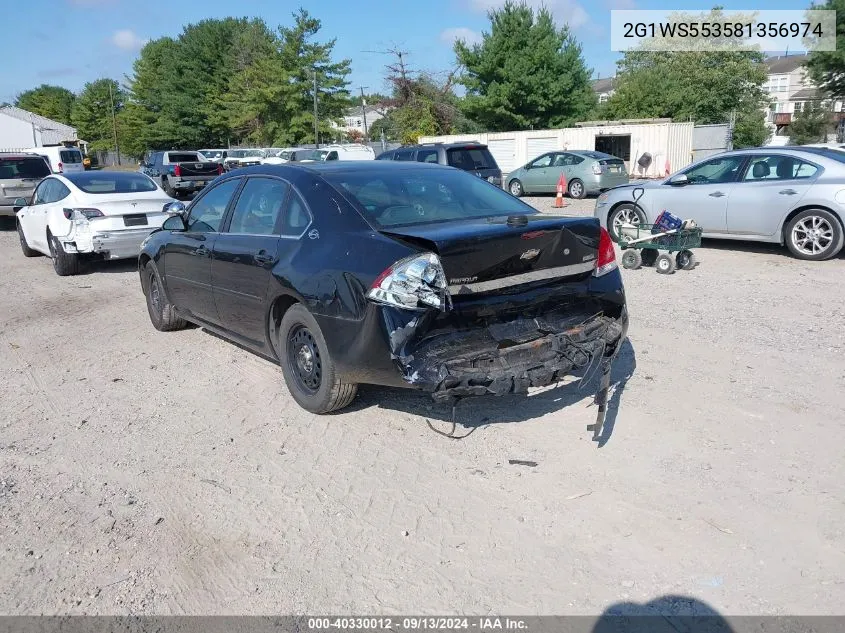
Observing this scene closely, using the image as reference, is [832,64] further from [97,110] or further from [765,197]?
[97,110]

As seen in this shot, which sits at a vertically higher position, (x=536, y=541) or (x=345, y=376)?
(x=345, y=376)

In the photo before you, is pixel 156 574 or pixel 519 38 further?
pixel 519 38

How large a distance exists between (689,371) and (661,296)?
269cm

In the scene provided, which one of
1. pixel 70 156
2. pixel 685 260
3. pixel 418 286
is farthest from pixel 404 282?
pixel 70 156

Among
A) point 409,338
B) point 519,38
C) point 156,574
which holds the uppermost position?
point 519,38

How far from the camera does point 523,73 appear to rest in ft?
134

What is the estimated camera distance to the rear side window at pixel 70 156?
30842mm

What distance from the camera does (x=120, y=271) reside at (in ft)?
36.3

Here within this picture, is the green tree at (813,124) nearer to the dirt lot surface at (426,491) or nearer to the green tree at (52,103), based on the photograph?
the dirt lot surface at (426,491)

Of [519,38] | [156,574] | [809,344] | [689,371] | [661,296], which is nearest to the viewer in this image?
[156,574]

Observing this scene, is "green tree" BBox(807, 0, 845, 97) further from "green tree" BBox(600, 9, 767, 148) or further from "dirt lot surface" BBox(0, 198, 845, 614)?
"dirt lot surface" BBox(0, 198, 845, 614)

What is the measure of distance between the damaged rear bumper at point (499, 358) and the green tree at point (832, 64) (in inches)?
1407

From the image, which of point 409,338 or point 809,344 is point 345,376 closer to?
point 409,338

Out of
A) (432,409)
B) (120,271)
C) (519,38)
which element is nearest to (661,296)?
(432,409)
